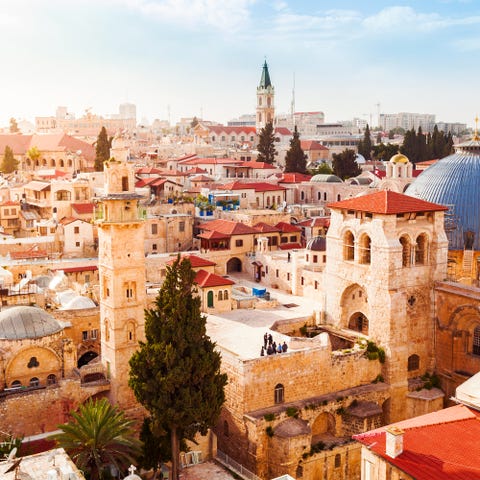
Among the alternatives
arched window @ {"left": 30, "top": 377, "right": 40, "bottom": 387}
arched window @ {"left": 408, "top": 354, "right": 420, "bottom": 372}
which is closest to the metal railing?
arched window @ {"left": 30, "top": 377, "right": 40, "bottom": 387}

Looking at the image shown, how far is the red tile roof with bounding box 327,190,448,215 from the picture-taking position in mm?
27828

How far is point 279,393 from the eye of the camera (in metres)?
25.6

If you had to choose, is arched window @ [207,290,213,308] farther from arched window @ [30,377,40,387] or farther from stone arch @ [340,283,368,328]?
arched window @ [30,377,40,387]

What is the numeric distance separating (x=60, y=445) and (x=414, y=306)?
52.5 ft

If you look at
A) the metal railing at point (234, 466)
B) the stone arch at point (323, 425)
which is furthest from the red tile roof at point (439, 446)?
the stone arch at point (323, 425)

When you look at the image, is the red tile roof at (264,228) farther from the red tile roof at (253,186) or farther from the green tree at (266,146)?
the green tree at (266,146)

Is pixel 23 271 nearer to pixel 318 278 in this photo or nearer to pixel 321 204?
pixel 318 278

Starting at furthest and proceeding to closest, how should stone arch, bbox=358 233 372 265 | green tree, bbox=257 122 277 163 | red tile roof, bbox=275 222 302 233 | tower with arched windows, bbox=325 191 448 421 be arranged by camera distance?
1. green tree, bbox=257 122 277 163
2. red tile roof, bbox=275 222 302 233
3. stone arch, bbox=358 233 372 265
4. tower with arched windows, bbox=325 191 448 421

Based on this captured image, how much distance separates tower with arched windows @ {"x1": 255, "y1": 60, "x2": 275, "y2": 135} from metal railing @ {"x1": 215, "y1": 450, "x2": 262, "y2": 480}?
9295 cm

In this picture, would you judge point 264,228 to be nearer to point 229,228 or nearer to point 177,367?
point 229,228

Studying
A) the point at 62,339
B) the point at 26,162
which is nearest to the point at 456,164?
the point at 62,339

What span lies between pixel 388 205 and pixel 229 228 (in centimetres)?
1929

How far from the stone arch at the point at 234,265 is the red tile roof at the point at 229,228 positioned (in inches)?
75.3

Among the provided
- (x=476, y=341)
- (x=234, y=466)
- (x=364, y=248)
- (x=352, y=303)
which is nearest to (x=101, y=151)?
(x=352, y=303)
